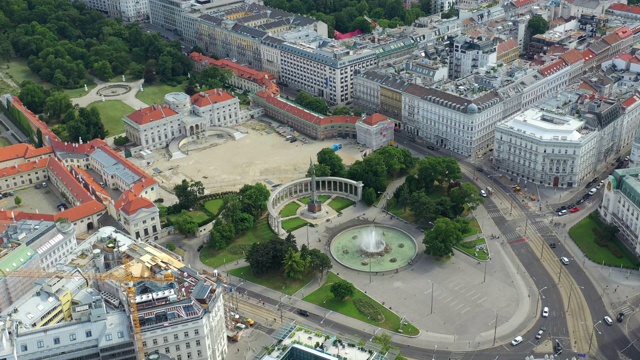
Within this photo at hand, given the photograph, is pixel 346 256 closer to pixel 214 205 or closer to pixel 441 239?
pixel 441 239

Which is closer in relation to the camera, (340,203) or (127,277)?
(127,277)

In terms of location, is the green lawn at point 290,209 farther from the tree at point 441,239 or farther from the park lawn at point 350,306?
the tree at point 441,239

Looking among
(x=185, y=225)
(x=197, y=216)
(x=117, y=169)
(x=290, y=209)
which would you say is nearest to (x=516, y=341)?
(x=290, y=209)

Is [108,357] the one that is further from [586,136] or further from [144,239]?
[586,136]

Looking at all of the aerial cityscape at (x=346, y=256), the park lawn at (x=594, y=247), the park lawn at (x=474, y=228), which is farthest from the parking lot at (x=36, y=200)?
the park lawn at (x=594, y=247)

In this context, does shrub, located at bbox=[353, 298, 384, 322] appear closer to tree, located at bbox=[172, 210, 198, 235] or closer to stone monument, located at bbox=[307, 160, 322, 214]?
stone monument, located at bbox=[307, 160, 322, 214]
